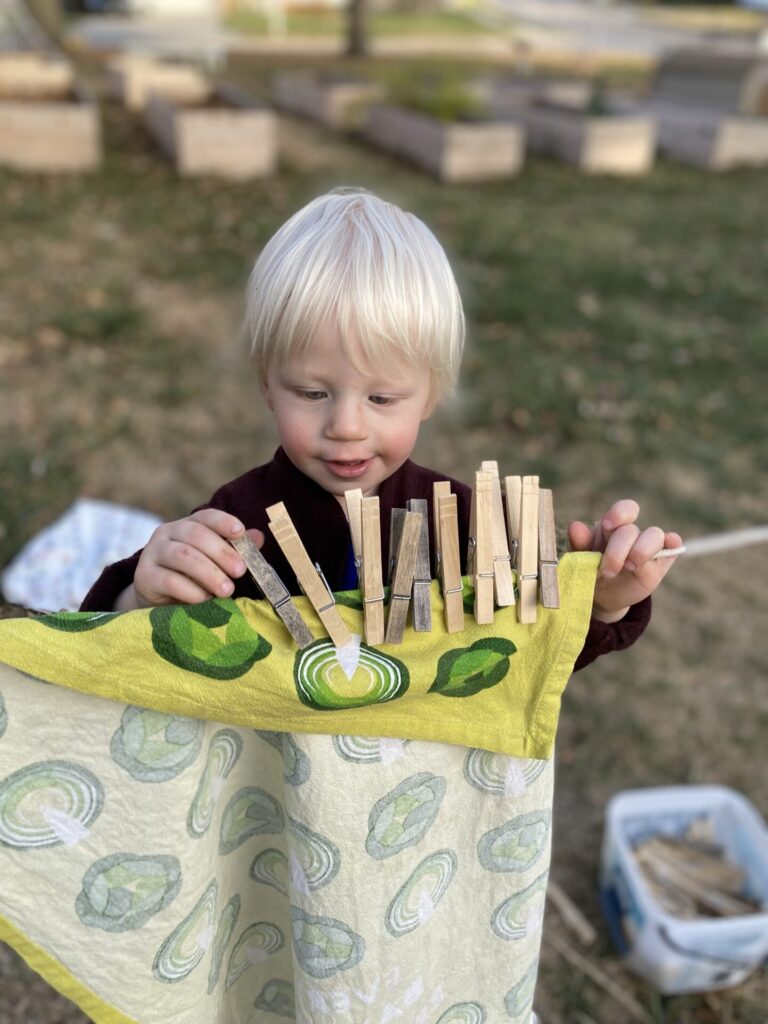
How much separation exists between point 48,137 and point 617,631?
26.5 ft

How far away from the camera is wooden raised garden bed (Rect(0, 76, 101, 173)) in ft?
25.1

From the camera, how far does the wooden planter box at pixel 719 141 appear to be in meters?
10.4

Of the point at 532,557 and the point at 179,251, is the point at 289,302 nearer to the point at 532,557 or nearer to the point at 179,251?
the point at 532,557

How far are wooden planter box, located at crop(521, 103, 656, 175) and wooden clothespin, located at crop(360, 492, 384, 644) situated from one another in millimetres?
9768

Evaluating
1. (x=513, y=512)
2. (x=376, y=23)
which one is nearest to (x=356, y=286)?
(x=513, y=512)

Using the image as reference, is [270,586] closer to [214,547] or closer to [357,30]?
[214,547]

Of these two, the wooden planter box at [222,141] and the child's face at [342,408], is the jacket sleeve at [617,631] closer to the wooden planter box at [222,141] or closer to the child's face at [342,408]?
the child's face at [342,408]

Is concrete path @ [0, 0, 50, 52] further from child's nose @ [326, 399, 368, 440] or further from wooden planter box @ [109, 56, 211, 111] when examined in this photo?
child's nose @ [326, 399, 368, 440]

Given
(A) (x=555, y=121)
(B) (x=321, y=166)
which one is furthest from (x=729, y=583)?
(A) (x=555, y=121)

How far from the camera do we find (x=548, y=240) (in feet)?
24.9

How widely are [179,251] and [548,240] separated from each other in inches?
125

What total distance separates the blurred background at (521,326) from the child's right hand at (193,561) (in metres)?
0.37

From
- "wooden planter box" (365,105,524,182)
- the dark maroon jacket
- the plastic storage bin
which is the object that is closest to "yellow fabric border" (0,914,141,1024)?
the dark maroon jacket

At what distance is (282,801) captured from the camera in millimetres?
1542
